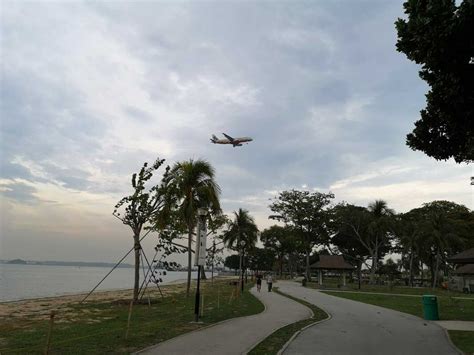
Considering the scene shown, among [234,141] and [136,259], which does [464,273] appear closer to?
[234,141]

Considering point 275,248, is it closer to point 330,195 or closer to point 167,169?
point 330,195

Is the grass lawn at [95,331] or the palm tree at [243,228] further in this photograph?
the palm tree at [243,228]

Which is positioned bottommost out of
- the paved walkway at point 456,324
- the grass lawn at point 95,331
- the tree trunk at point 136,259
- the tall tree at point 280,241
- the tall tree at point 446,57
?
the grass lawn at point 95,331

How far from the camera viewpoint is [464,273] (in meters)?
52.5

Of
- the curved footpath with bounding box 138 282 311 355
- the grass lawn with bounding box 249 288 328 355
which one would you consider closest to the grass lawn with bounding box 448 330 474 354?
the grass lawn with bounding box 249 288 328 355

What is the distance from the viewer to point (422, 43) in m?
9.03

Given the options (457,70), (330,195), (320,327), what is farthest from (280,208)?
(457,70)

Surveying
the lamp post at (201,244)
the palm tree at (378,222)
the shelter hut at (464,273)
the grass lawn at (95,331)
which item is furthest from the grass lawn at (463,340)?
the palm tree at (378,222)

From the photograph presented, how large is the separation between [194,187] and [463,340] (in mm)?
15836

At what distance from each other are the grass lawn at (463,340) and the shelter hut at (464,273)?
2510 cm

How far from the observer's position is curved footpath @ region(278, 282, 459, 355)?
1059cm

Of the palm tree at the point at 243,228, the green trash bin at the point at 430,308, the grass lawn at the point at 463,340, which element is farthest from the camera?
the palm tree at the point at 243,228

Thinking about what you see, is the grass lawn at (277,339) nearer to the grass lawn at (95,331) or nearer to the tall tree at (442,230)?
the grass lawn at (95,331)

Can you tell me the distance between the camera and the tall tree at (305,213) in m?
73.2
